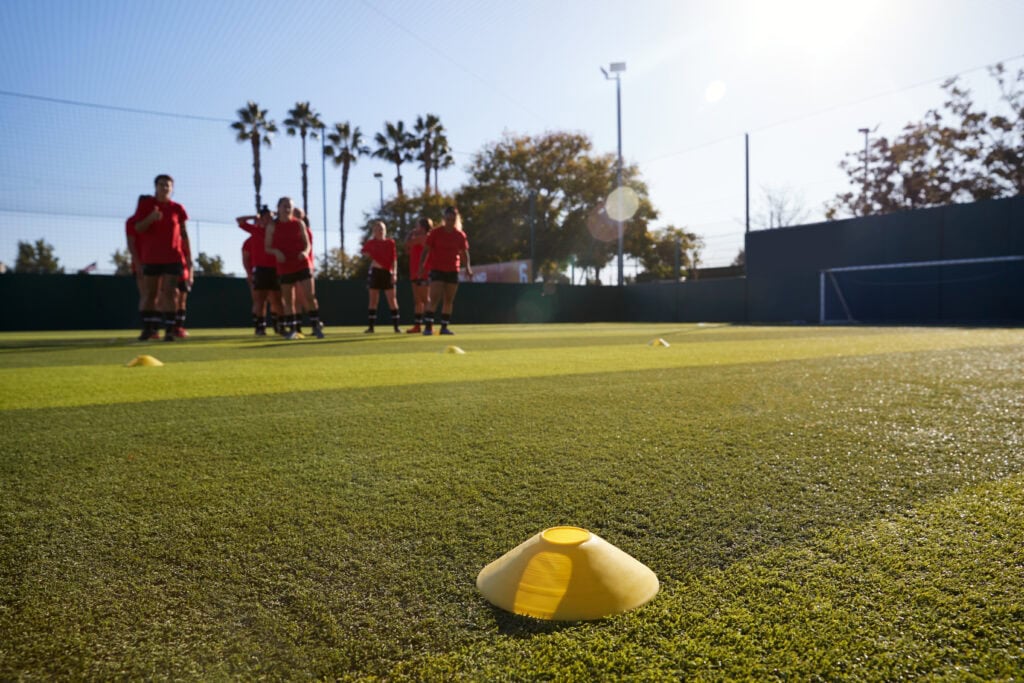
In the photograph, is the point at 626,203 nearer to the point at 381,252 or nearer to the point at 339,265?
the point at 339,265

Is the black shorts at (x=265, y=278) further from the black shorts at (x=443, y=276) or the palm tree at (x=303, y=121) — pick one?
the palm tree at (x=303, y=121)

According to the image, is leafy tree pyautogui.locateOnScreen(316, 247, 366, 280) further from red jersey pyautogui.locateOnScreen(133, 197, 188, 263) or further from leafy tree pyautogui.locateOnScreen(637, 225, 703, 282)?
red jersey pyautogui.locateOnScreen(133, 197, 188, 263)

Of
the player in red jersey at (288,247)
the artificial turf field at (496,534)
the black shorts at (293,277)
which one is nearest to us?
the artificial turf field at (496,534)

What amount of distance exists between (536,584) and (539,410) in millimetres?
1857

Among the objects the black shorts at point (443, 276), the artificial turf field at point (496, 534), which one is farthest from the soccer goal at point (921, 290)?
the artificial turf field at point (496, 534)

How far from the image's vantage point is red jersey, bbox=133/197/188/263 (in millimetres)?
7797

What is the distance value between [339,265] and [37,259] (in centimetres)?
2027

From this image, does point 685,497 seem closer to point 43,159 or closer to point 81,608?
point 81,608

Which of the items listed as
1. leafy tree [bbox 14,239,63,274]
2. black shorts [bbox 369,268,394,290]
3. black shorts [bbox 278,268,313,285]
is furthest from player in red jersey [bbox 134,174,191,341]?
leafy tree [bbox 14,239,63,274]

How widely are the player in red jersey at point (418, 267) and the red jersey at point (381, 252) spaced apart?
33cm

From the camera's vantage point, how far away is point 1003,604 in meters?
0.98

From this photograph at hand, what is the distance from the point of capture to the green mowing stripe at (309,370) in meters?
3.66

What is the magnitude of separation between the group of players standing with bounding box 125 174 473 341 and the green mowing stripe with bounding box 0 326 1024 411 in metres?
1.39

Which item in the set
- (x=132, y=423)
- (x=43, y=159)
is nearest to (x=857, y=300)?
(x=132, y=423)
